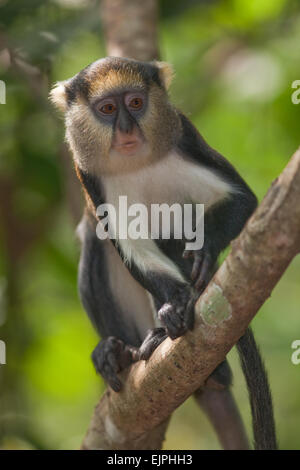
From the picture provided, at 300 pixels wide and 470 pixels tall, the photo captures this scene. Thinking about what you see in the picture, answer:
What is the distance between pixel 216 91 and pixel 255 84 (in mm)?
765

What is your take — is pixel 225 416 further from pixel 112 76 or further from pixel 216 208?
pixel 112 76

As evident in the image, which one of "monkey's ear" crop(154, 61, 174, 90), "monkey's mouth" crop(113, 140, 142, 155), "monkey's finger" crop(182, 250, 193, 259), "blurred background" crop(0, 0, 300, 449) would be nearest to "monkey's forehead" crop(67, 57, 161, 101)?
"monkey's ear" crop(154, 61, 174, 90)

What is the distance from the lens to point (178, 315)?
330 cm

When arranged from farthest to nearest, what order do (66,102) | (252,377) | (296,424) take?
(296,424) → (66,102) → (252,377)

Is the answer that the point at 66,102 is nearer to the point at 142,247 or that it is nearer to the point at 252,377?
the point at 142,247

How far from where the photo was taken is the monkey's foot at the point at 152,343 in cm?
372

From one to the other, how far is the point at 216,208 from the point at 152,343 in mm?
838

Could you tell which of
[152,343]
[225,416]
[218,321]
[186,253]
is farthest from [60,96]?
[225,416]

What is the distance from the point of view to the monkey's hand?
3488mm

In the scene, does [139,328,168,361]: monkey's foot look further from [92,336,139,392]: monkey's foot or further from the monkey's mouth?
the monkey's mouth

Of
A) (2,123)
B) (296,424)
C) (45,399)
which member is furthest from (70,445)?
(2,123)

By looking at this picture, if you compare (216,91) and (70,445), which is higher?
(216,91)

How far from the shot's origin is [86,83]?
4031mm

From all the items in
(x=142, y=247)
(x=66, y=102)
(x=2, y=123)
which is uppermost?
(x=2, y=123)
